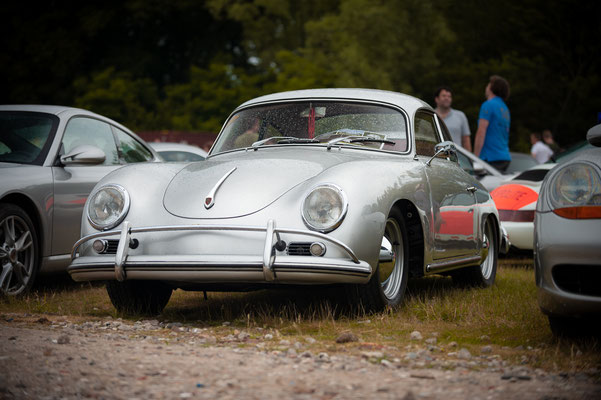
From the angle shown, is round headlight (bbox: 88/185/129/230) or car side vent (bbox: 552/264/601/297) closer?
car side vent (bbox: 552/264/601/297)

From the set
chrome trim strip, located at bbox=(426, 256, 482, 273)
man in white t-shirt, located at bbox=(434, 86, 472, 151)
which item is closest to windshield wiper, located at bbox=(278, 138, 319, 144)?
chrome trim strip, located at bbox=(426, 256, 482, 273)

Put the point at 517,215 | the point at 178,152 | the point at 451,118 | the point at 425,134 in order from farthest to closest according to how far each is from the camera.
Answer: the point at 178,152
the point at 451,118
the point at 517,215
the point at 425,134

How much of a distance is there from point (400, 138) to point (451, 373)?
2.75 metres

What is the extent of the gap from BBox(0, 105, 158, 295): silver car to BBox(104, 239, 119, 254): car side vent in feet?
4.40

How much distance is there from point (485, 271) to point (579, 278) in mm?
3320

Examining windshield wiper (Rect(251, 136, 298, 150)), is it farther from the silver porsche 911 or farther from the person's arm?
the person's arm

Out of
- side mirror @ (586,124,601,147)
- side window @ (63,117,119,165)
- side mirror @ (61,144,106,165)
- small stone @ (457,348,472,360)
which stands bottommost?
small stone @ (457,348,472,360)

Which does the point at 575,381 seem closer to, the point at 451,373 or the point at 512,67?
the point at 451,373

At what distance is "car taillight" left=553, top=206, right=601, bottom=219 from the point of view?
3803 millimetres

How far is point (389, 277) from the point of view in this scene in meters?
5.25

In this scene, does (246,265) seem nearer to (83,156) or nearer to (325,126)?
(325,126)

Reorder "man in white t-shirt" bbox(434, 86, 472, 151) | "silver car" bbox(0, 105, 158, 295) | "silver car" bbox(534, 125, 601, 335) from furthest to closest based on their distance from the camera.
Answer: "man in white t-shirt" bbox(434, 86, 472, 151) < "silver car" bbox(0, 105, 158, 295) < "silver car" bbox(534, 125, 601, 335)

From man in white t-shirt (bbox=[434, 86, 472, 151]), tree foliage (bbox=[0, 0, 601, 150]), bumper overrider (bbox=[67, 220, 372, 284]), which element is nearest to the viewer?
bumper overrider (bbox=[67, 220, 372, 284])

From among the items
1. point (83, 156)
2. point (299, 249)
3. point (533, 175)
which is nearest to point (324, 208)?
point (299, 249)
